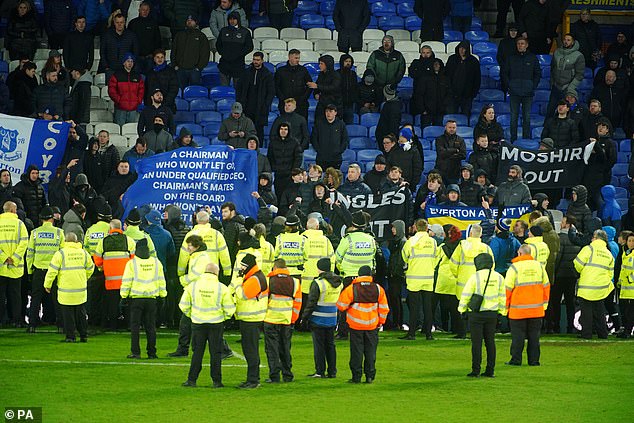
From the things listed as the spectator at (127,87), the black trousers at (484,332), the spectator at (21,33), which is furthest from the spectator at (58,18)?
the black trousers at (484,332)

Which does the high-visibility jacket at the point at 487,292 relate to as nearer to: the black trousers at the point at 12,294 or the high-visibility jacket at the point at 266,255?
the high-visibility jacket at the point at 266,255

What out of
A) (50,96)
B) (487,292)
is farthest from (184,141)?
(487,292)

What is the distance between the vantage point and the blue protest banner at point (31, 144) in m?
23.8

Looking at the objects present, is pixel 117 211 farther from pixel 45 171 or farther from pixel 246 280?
pixel 246 280

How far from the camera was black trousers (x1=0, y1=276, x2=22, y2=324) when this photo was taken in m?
21.5

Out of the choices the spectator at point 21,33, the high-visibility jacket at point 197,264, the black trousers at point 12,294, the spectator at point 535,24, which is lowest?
→ the black trousers at point 12,294

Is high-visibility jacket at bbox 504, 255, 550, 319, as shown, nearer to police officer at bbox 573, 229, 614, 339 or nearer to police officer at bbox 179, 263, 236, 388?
police officer at bbox 573, 229, 614, 339

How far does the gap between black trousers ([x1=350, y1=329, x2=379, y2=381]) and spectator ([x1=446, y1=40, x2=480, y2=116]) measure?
11.7 metres

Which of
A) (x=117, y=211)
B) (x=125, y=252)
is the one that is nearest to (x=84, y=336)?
(x=125, y=252)

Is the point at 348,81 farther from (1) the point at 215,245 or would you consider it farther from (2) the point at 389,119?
(1) the point at 215,245

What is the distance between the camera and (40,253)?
69.7 ft

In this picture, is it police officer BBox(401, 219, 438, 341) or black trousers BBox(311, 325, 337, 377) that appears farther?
police officer BBox(401, 219, 438, 341)

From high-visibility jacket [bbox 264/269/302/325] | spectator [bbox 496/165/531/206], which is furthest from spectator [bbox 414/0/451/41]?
high-visibility jacket [bbox 264/269/302/325]

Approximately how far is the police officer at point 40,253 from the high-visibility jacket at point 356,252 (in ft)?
15.7
